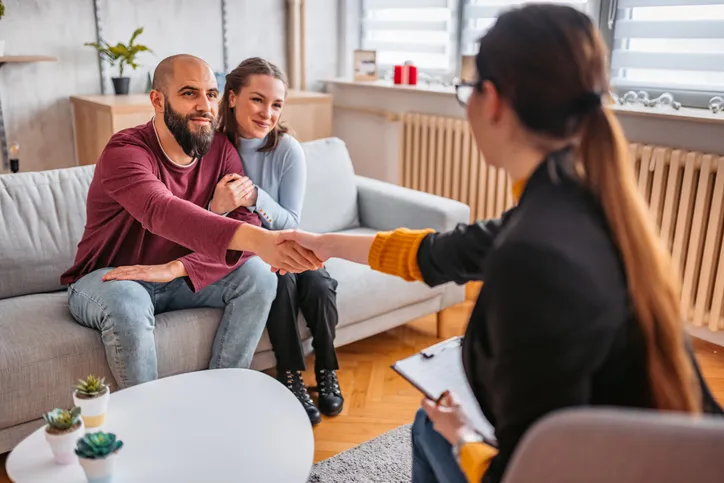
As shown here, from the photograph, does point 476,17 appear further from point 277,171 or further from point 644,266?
point 644,266

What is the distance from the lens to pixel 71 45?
348cm

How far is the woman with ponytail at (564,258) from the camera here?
74 centimetres

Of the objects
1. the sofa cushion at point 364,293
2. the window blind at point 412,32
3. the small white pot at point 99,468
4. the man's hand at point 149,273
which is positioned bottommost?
the sofa cushion at point 364,293

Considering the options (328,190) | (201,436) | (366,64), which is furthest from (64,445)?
(366,64)

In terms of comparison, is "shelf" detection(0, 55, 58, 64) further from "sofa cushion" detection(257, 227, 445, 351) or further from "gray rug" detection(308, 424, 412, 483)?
"gray rug" detection(308, 424, 412, 483)

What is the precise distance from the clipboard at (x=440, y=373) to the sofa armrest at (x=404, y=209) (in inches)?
31.9

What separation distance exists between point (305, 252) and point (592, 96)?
3.05 feet

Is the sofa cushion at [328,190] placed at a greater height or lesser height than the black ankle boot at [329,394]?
greater

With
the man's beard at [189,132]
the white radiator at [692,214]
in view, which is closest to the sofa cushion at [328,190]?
the man's beard at [189,132]

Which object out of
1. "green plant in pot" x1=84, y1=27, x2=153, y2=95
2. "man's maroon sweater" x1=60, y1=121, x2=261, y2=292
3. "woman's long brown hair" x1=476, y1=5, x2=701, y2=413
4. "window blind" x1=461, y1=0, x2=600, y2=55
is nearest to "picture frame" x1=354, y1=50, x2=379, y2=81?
"window blind" x1=461, y1=0, x2=600, y2=55

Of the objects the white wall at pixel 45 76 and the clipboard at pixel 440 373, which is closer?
the clipboard at pixel 440 373

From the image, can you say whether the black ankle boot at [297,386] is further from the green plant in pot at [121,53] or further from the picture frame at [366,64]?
the picture frame at [366,64]

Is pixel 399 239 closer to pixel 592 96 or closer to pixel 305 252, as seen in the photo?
pixel 305 252

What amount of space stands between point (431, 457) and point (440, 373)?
608 millimetres
